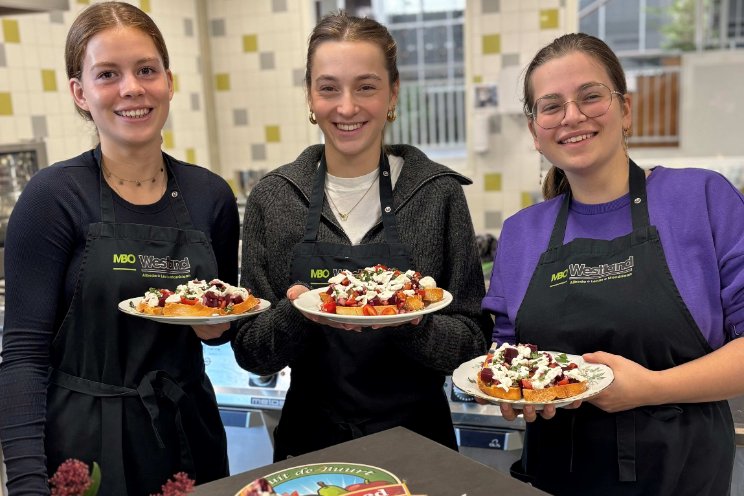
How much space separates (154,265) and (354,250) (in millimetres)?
476

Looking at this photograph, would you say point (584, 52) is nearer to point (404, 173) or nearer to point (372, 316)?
point (404, 173)

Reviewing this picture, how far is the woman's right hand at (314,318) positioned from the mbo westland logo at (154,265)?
0.85 feet

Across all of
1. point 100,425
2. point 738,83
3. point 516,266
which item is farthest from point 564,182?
point 738,83

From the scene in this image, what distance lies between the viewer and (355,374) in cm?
174

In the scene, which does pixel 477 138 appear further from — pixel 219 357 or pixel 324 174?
pixel 324 174

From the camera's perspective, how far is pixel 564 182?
1.81 m

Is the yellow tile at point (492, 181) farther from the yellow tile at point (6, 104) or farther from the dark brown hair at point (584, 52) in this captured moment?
the dark brown hair at point (584, 52)

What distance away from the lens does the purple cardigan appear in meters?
1.46

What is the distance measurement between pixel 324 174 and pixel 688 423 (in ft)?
3.33

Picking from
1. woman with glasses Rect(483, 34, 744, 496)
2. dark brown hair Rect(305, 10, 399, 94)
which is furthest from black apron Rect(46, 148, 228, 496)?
woman with glasses Rect(483, 34, 744, 496)

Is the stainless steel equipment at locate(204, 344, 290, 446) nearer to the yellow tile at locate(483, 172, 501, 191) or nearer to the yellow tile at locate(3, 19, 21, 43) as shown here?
the yellow tile at locate(3, 19, 21, 43)

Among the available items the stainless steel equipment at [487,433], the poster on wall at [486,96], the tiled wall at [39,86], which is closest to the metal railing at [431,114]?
the poster on wall at [486,96]

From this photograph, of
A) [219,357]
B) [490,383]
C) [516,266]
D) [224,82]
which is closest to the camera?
[490,383]

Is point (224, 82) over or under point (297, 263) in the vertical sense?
over
